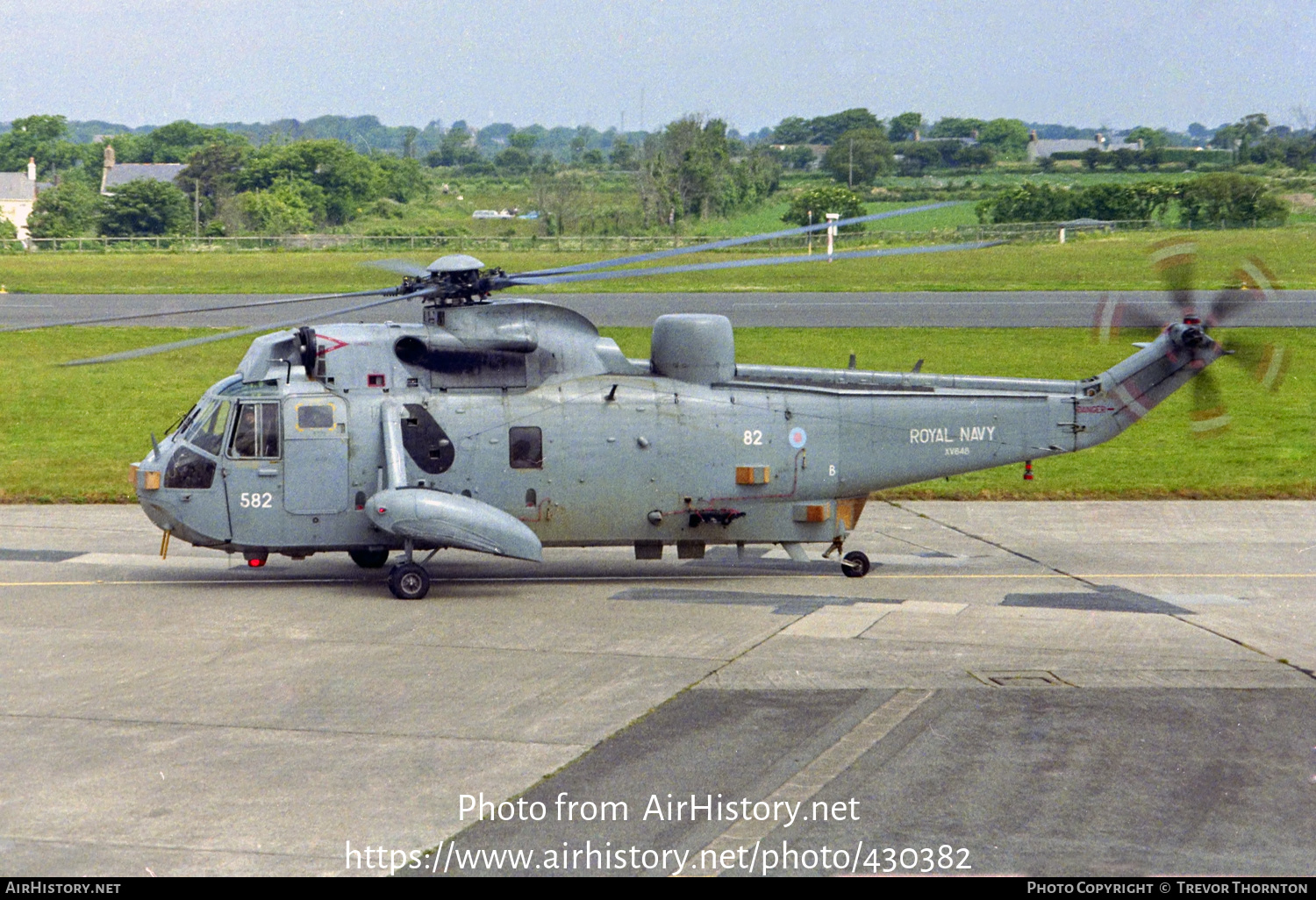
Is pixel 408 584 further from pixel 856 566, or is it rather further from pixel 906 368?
pixel 906 368

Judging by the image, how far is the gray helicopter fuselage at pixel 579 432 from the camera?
55.2ft

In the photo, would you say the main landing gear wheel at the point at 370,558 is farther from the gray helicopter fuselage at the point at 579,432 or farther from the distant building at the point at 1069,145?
the distant building at the point at 1069,145

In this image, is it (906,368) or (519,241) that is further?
(519,241)

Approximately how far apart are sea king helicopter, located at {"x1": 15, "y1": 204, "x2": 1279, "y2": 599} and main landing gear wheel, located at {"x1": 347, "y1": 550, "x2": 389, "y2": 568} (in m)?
0.04

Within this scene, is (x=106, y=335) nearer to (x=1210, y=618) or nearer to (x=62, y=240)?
(x=1210, y=618)

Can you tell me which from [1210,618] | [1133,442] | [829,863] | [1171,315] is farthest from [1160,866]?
[1171,315]

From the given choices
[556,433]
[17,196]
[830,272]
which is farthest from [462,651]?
[17,196]

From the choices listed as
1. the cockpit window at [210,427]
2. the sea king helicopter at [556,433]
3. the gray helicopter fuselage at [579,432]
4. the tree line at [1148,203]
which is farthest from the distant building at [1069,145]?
the cockpit window at [210,427]

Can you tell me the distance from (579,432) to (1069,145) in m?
102

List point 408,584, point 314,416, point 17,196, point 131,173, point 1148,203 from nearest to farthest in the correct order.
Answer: point 408,584
point 314,416
point 1148,203
point 17,196
point 131,173

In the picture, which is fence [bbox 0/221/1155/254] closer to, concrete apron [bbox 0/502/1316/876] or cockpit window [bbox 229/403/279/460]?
concrete apron [bbox 0/502/1316/876]

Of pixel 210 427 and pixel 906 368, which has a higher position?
pixel 210 427

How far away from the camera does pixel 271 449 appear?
1683 cm

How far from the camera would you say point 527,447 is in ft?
56.2
